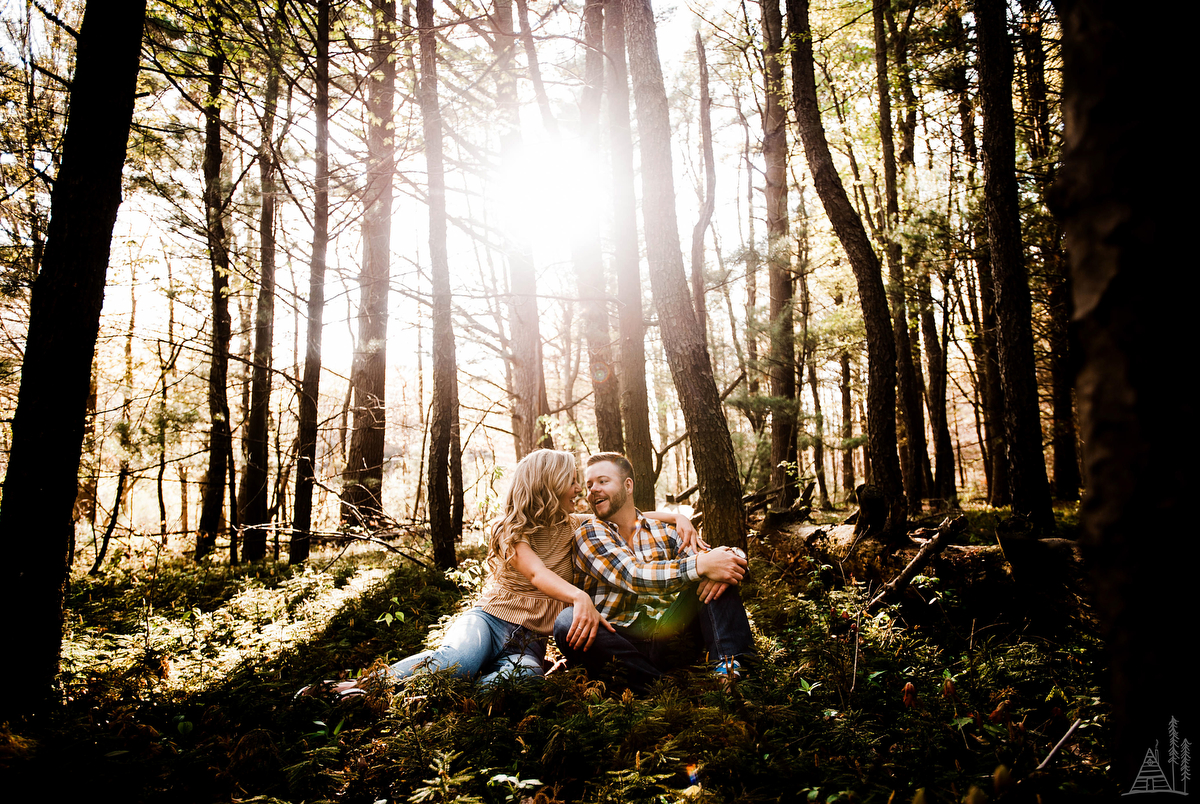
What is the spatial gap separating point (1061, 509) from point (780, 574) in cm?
791

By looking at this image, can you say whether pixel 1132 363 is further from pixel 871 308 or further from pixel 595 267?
pixel 595 267

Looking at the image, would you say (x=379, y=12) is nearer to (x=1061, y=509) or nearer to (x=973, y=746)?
(x=973, y=746)

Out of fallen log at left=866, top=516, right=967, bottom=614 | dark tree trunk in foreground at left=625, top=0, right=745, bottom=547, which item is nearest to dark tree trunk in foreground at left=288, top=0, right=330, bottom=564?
dark tree trunk in foreground at left=625, top=0, right=745, bottom=547

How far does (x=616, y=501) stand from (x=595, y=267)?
16.9 feet

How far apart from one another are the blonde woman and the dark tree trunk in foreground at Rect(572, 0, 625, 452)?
3329 millimetres

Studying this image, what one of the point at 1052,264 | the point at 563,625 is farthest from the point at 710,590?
the point at 1052,264

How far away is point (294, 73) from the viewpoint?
8.01m

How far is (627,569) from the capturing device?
3.31m

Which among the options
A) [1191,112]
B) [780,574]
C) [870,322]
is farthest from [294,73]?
[1191,112]

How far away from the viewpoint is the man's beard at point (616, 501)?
3799mm

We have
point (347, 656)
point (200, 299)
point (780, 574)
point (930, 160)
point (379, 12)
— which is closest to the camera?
point (347, 656)

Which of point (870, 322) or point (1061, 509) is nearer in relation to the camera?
point (870, 322)

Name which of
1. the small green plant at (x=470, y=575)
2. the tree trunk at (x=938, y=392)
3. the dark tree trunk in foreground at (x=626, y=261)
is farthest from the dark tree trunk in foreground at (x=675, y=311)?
the tree trunk at (x=938, y=392)

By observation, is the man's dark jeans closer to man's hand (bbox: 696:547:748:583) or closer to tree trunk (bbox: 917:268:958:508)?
man's hand (bbox: 696:547:748:583)
